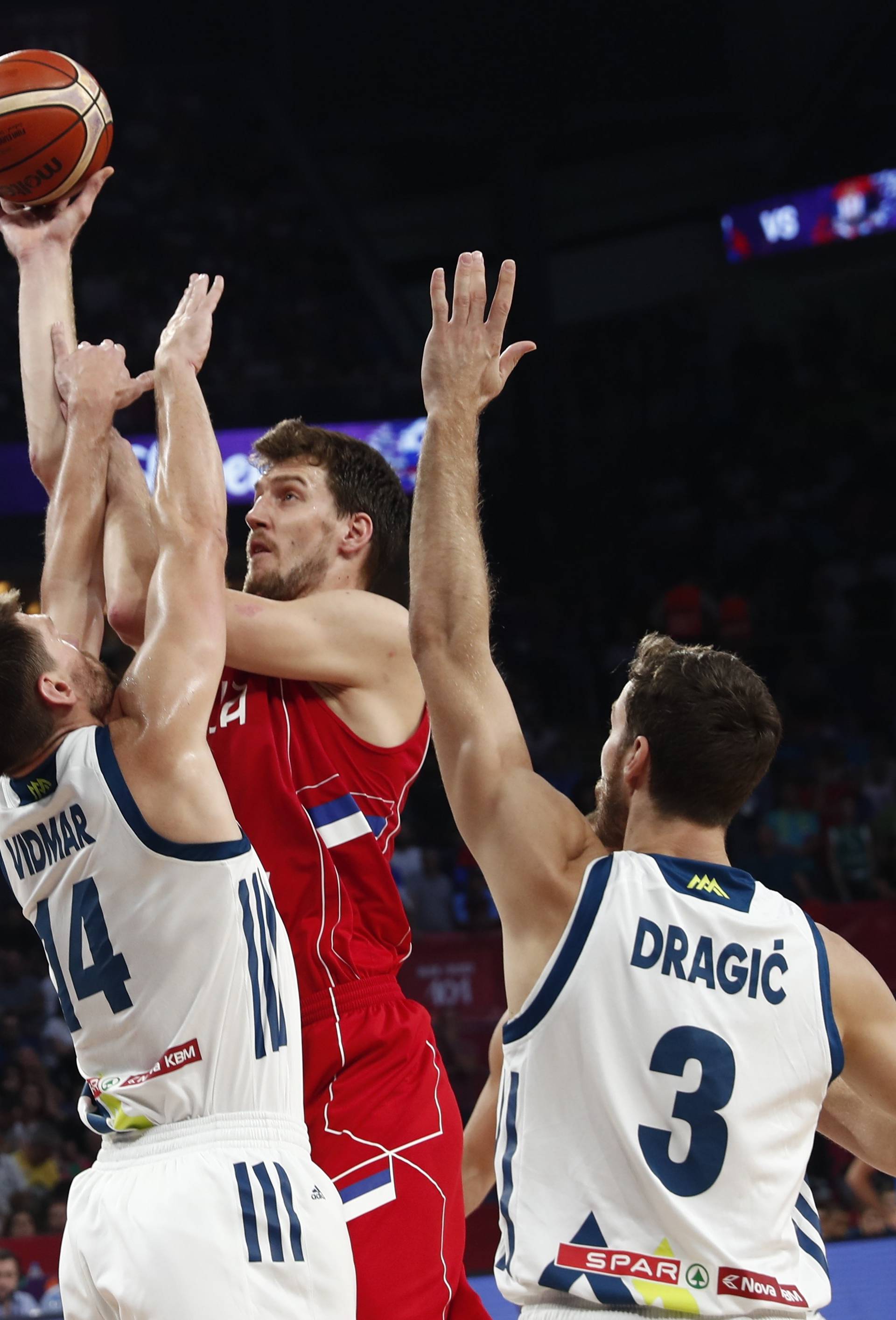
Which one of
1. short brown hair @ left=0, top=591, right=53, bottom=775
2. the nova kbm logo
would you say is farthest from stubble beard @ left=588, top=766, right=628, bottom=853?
short brown hair @ left=0, top=591, right=53, bottom=775

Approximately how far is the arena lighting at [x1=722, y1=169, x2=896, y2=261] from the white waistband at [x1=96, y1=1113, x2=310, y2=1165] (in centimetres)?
1922

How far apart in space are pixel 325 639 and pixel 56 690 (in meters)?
0.70

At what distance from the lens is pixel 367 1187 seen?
2982mm

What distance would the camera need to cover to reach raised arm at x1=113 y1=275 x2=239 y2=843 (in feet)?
9.19

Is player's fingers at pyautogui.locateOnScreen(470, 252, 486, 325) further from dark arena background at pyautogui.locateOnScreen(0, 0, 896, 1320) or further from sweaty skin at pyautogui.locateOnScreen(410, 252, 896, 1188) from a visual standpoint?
dark arena background at pyautogui.locateOnScreen(0, 0, 896, 1320)

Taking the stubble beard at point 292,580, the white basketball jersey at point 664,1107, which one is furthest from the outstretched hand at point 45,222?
the white basketball jersey at point 664,1107

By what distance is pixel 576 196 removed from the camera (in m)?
21.5

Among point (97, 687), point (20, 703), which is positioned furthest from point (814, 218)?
point (20, 703)

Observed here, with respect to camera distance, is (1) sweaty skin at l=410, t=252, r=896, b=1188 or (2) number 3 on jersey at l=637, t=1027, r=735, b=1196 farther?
(1) sweaty skin at l=410, t=252, r=896, b=1188

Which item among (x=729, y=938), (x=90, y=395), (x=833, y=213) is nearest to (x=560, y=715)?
(x=833, y=213)

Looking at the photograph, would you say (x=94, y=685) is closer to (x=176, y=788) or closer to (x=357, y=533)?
(x=176, y=788)

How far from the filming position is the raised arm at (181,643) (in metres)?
2.80

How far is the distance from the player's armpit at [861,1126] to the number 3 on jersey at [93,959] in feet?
4.69

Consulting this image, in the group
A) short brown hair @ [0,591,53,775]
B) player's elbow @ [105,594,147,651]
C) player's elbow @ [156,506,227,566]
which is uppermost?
player's elbow @ [156,506,227,566]
